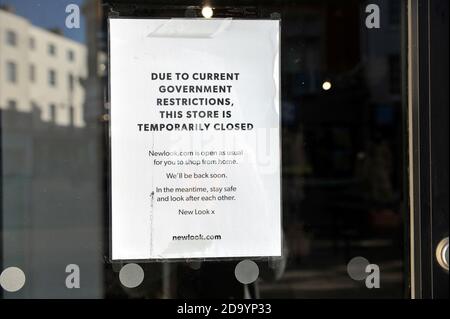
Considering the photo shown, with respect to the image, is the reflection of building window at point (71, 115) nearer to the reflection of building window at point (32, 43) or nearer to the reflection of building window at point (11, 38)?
the reflection of building window at point (32, 43)

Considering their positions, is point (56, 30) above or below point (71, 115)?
above

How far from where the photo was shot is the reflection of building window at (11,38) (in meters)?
2.36

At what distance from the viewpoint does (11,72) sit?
263 centimetres

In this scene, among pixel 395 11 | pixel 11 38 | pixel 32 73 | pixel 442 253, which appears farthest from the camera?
pixel 32 73

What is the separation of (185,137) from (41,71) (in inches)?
50.5

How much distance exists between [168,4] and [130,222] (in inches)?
27.9

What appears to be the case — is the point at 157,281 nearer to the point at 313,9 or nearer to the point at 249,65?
the point at 249,65

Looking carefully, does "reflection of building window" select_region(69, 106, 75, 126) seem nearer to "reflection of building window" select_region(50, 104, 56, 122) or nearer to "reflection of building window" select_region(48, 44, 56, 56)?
"reflection of building window" select_region(50, 104, 56, 122)

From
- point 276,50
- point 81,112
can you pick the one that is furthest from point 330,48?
point 276,50

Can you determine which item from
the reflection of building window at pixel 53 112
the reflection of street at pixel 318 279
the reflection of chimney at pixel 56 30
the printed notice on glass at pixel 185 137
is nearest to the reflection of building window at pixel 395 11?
the printed notice on glass at pixel 185 137

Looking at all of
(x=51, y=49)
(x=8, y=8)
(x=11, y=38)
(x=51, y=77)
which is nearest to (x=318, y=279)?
(x=51, y=77)

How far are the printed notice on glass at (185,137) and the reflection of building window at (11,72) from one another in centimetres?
85

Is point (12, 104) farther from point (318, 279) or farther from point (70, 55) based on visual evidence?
point (318, 279)

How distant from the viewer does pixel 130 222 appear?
1.90 metres
